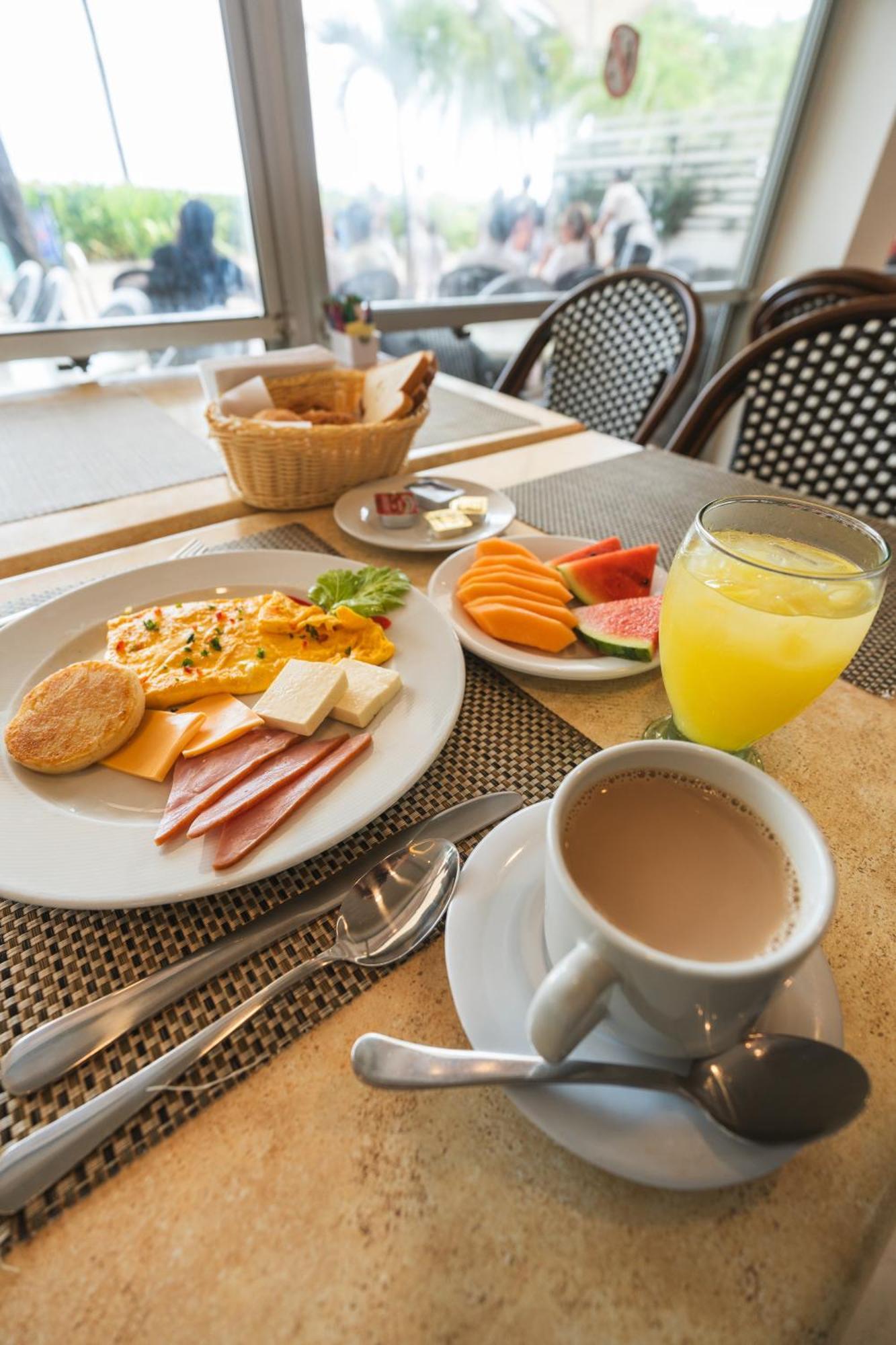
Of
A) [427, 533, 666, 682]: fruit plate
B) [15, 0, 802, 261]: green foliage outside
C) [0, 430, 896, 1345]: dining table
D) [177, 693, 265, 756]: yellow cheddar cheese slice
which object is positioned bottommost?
[0, 430, 896, 1345]: dining table

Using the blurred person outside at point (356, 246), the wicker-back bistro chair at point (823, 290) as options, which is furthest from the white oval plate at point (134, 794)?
the wicker-back bistro chair at point (823, 290)

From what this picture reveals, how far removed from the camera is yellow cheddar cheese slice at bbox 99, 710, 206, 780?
59 cm

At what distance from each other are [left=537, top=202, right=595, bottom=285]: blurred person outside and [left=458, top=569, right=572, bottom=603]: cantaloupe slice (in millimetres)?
2945

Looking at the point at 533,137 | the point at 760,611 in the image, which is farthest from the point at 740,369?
the point at 533,137

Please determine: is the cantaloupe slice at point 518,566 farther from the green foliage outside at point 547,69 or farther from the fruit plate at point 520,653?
the green foliage outside at point 547,69

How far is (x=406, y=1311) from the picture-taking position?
1.07 feet

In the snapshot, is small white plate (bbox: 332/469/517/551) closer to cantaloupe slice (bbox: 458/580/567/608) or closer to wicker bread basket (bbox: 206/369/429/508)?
wicker bread basket (bbox: 206/369/429/508)

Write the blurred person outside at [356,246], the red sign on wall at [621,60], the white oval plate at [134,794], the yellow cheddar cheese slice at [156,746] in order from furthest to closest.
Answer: the red sign on wall at [621,60] < the blurred person outside at [356,246] < the yellow cheddar cheese slice at [156,746] < the white oval plate at [134,794]

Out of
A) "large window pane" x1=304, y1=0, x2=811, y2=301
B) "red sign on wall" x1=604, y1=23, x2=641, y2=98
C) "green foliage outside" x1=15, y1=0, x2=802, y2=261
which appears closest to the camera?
"green foliage outside" x1=15, y1=0, x2=802, y2=261

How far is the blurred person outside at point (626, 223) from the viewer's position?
3195 millimetres

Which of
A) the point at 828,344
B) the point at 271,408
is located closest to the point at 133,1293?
the point at 271,408

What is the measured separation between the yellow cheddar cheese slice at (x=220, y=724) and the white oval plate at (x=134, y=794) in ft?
0.16

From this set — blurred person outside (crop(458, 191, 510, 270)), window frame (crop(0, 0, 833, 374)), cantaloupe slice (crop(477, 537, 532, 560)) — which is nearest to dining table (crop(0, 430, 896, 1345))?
cantaloupe slice (crop(477, 537, 532, 560))

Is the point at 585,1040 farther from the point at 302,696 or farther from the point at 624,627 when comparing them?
the point at 624,627
